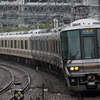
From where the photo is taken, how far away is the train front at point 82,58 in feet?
31.3

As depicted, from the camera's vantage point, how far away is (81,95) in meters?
10.0

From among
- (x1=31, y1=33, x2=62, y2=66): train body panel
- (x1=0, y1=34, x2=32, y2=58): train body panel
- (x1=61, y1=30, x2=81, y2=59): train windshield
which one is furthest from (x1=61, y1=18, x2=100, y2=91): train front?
(x1=0, y1=34, x2=32, y2=58): train body panel

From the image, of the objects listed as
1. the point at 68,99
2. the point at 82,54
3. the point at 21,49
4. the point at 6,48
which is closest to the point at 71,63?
the point at 82,54

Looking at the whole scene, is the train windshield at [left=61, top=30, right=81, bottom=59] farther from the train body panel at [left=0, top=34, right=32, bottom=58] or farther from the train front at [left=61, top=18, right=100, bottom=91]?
the train body panel at [left=0, top=34, right=32, bottom=58]

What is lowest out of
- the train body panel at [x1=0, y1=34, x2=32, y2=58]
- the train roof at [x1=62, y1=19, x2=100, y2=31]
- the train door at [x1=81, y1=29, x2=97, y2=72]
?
the train body panel at [x1=0, y1=34, x2=32, y2=58]

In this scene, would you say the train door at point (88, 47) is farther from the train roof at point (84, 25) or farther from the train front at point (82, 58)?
the train roof at point (84, 25)

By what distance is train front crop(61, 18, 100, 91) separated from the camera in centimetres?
955

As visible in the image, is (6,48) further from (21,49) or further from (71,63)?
(71,63)

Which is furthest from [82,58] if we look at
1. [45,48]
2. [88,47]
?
[45,48]

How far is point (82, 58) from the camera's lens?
31.7 ft

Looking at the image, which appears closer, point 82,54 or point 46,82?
point 82,54

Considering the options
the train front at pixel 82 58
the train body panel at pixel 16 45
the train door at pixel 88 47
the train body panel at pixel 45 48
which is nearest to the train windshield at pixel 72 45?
the train front at pixel 82 58

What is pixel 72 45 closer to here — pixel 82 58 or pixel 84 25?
pixel 82 58

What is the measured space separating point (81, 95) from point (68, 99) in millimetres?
619
